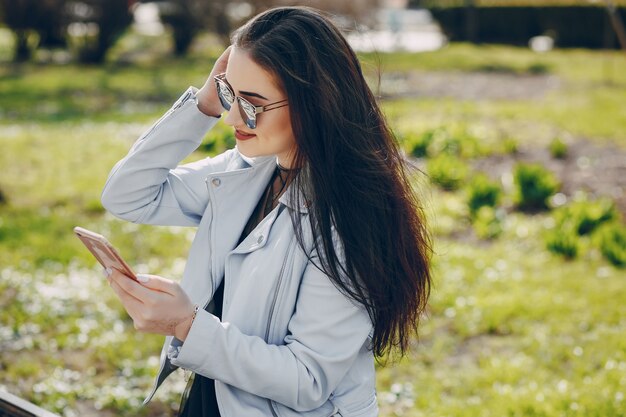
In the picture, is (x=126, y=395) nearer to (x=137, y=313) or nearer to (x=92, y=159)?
(x=137, y=313)

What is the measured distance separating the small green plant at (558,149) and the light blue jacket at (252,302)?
6.53 metres

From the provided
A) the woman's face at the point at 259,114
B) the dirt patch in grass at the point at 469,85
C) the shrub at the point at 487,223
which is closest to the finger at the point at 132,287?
the woman's face at the point at 259,114

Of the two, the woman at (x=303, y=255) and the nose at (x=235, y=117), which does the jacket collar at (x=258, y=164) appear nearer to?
the woman at (x=303, y=255)

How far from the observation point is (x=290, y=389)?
1.89m

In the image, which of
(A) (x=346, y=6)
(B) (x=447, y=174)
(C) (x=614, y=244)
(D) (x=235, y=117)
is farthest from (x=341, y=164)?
(A) (x=346, y=6)

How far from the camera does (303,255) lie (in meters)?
1.95

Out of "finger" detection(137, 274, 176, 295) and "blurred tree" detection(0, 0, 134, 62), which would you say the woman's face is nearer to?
"finger" detection(137, 274, 176, 295)

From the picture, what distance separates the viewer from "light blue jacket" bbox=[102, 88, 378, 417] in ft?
6.15

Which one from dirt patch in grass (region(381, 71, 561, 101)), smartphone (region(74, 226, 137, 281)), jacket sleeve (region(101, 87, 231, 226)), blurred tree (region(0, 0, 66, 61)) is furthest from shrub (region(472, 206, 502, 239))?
blurred tree (region(0, 0, 66, 61))

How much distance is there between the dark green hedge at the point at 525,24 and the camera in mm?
21594

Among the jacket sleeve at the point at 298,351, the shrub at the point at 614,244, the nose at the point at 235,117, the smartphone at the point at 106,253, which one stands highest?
the nose at the point at 235,117

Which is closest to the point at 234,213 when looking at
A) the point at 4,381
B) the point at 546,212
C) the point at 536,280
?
the point at 4,381

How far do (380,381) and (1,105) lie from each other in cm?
924

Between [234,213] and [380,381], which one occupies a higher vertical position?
[234,213]
